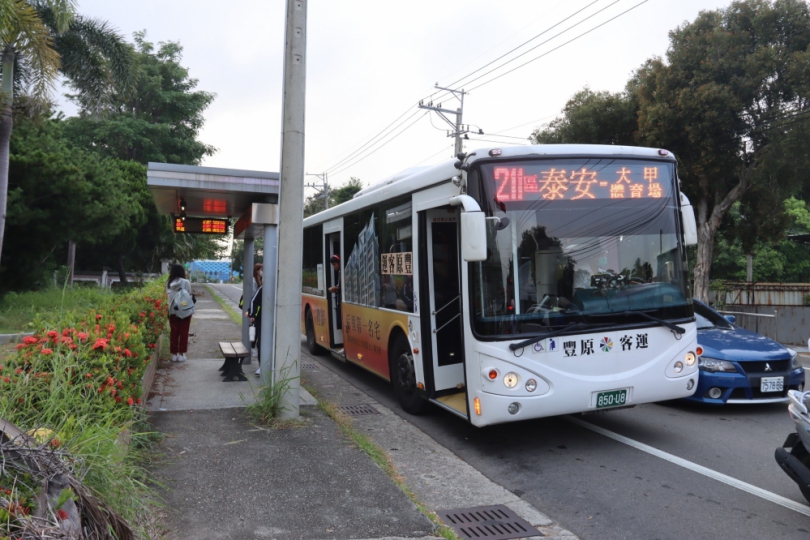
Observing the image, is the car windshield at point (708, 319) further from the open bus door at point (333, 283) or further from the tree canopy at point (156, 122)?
the tree canopy at point (156, 122)

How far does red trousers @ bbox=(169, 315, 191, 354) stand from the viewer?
35.3 feet

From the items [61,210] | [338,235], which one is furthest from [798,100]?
[61,210]

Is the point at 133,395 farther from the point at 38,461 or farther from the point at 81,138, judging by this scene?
the point at 81,138

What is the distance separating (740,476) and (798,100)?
14048mm

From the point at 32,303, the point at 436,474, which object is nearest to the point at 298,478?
the point at 436,474

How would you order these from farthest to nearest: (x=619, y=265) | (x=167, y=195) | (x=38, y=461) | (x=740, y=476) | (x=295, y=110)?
(x=167, y=195) → (x=295, y=110) → (x=619, y=265) → (x=740, y=476) → (x=38, y=461)

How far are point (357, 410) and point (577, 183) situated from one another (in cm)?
412

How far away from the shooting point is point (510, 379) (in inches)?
227

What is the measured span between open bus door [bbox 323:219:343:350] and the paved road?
301 cm

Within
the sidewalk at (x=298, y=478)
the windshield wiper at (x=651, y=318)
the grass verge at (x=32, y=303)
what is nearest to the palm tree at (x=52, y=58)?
the grass verge at (x=32, y=303)

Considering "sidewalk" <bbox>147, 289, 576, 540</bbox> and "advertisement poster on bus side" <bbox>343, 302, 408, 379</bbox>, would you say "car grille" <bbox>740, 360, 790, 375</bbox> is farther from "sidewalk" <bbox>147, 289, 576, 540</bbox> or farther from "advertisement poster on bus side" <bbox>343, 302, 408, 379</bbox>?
"advertisement poster on bus side" <bbox>343, 302, 408, 379</bbox>

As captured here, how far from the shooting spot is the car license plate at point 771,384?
7.66m

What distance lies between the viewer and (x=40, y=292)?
2108cm

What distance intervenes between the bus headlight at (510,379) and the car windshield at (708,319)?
4584mm
